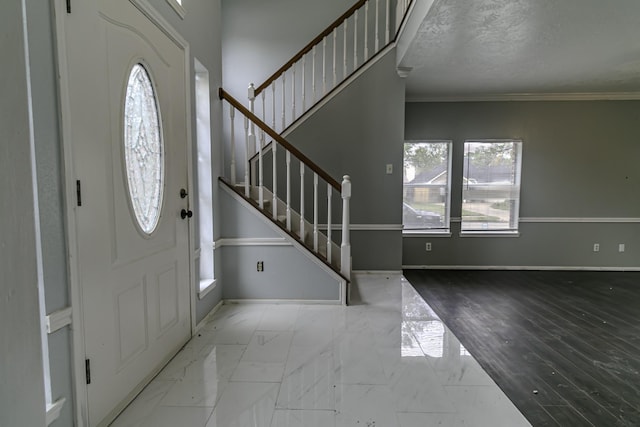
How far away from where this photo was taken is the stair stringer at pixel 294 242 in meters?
3.04

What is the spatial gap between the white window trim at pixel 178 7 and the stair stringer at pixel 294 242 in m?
1.34

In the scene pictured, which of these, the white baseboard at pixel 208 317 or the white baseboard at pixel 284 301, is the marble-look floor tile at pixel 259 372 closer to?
the white baseboard at pixel 208 317

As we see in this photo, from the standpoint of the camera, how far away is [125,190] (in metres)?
1.66

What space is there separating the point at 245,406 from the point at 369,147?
10.6 ft

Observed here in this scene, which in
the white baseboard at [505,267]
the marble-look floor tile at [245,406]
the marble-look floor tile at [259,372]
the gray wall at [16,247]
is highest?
the gray wall at [16,247]

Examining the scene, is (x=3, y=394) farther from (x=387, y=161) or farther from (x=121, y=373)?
(x=387, y=161)

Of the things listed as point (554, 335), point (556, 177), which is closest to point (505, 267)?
point (556, 177)

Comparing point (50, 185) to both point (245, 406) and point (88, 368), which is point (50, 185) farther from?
point (245, 406)

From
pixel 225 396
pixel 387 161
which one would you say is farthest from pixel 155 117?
pixel 387 161

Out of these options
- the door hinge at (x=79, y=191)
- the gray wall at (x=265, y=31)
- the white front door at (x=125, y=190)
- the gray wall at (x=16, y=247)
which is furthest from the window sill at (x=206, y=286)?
the gray wall at (x=265, y=31)

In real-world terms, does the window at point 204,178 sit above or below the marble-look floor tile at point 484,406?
above

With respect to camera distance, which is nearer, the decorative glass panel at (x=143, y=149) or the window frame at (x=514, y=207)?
Result: the decorative glass panel at (x=143, y=149)

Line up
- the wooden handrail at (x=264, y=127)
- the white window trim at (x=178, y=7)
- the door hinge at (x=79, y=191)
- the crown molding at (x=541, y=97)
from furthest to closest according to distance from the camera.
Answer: the crown molding at (x=541, y=97) < the wooden handrail at (x=264, y=127) < the white window trim at (x=178, y=7) < the door hinge at (x=79, y=191)

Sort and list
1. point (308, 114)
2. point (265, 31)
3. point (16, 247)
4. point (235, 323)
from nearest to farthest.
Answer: point (16, 247) → point (235, 323) → point (308, 114) → point (265, 31)
